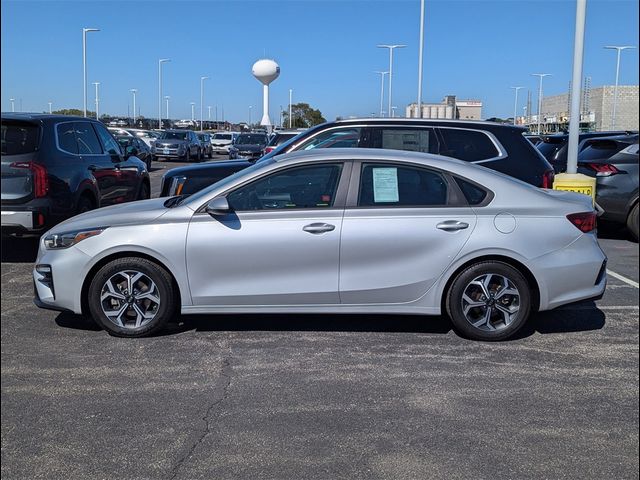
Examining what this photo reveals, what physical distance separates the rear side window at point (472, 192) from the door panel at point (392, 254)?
234mm

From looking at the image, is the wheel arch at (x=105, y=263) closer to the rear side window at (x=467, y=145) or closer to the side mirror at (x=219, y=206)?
the side mirror at (x=219, y=206)

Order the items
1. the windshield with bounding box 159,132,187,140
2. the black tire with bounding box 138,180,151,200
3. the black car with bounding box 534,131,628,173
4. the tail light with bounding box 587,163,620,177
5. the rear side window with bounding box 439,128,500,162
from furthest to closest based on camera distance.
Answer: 1. the windshield with bounding box 159,132,187,140
2. the black car with bounding box 534,131,628,173
3. the black tire with bounding box 138,180,151,200
4. the tail light with bounding box 587,163,620,177
5. the rear side window with bounding box 439,128,500,162

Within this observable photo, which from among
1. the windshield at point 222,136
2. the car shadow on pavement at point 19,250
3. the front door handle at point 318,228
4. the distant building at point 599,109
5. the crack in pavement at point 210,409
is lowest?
the crack in pavement at point 210,409

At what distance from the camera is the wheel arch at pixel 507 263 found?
19.2ft

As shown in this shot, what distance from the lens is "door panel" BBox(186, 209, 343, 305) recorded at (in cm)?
577

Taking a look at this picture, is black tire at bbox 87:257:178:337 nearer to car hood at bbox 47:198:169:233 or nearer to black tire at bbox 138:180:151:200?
car hood at bbox 47:198:169:233

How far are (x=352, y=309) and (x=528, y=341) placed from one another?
4.88ft

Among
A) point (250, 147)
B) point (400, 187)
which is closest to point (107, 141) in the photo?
point (400, 187)

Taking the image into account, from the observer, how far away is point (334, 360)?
5371mm

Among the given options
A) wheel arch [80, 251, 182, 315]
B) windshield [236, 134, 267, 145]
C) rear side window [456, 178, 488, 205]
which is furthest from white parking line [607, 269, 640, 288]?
windshield [236, 134, 267, 145]

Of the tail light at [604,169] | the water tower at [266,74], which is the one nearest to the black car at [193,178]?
the tail light at [604,169]

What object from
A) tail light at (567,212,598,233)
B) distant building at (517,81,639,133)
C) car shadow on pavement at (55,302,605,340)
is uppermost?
distant building at (517,81,639,133)

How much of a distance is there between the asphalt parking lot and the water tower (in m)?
67.8

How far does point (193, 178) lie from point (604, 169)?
247 inches
